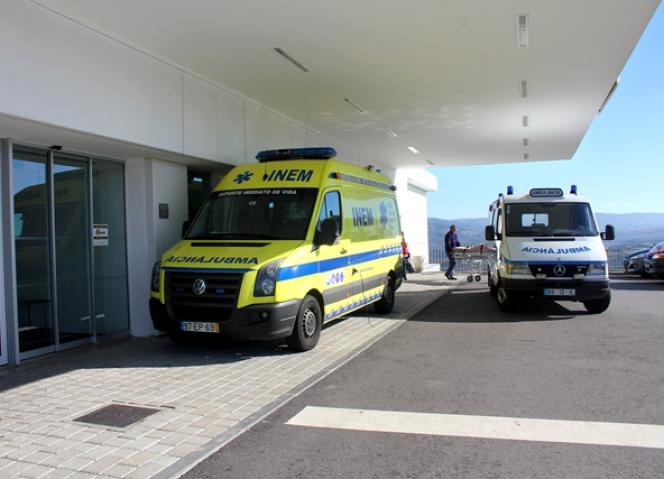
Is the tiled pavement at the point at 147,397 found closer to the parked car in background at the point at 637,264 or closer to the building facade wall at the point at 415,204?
the parked car in background at the point at 637,264

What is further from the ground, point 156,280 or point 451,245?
point 451,245

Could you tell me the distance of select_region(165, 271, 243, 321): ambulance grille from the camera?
23.4 ft

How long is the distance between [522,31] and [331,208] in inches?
147

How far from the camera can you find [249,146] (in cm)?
1138

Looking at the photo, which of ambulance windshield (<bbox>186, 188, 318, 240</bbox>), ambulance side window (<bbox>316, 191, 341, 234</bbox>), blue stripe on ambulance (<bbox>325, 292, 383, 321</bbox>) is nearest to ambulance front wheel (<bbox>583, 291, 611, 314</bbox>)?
blue stripe on ambulance (<bbox>325, 292, 383, 321</bbox>)

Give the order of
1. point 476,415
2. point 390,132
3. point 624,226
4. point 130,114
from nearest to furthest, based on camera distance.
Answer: point 476,415, point 130,114, point 390,132, point 624,226

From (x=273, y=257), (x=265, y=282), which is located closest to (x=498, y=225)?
(x=273, y=257)

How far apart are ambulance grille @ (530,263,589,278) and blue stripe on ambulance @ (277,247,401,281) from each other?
300 centimetres

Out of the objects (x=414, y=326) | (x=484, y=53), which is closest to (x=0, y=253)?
(x=414, y=326)

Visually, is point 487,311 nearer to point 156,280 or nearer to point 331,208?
point 331,208

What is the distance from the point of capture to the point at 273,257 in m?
7.20

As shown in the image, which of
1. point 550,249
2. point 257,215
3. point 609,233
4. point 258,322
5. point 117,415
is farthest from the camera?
point 609,233

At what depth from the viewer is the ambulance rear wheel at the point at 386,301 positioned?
11156mm

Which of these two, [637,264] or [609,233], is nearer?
[609,233]
